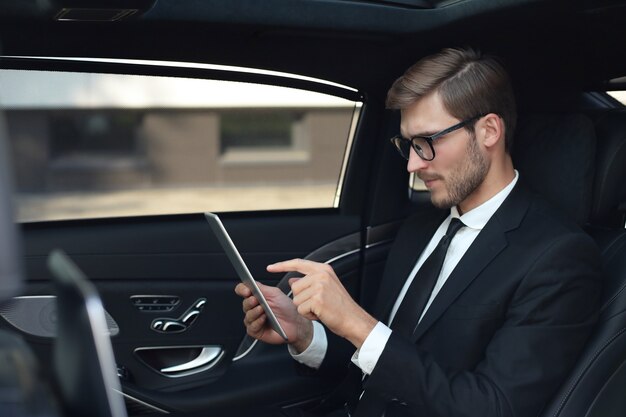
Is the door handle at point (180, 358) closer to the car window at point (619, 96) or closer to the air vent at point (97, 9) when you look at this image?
the air vent at point (97, 9)

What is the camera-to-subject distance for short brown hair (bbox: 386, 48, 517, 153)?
236 cm

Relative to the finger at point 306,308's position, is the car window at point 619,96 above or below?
above

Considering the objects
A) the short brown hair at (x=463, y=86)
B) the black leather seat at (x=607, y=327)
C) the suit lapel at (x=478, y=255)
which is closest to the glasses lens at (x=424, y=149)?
the short brown hair at (x=463, y=86)

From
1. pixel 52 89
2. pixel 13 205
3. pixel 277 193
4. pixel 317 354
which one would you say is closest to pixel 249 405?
pixel 317 354

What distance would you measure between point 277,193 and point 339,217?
33.9ft

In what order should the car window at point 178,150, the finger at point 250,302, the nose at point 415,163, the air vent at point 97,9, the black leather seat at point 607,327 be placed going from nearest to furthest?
the air vent at point 97,9 → the black leather seat at point 607,327 → the nose at point 415,163 → the finger at point 250,302 → the car window at point 178,150

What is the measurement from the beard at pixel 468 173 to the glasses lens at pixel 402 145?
166 mm

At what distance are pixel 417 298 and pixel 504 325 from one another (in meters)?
0.30

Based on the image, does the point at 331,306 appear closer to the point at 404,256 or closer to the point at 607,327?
the point at 404,256

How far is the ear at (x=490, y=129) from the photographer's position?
7.74 feet

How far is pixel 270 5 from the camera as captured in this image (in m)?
2.29

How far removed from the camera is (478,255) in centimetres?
229

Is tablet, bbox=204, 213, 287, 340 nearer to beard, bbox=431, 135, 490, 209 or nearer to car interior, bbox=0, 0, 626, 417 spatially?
car interior, bbox=0, 0, 626, 417

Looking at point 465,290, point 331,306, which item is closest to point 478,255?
point 465,290
